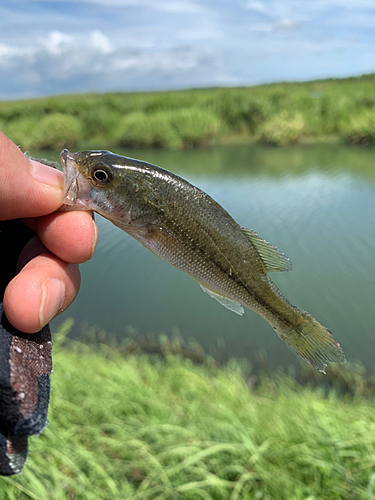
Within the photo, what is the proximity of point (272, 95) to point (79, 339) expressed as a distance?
74.6ft

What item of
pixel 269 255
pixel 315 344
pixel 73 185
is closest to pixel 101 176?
pixel 73 185

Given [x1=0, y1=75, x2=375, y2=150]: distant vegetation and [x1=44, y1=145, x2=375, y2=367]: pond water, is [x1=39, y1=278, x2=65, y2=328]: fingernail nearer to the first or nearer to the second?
[x1=44, y1=145, x2=375, y2=367]: pond water

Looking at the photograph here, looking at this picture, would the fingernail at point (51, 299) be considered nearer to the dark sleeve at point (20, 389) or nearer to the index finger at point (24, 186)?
the dark sleeve at point (20, 389)

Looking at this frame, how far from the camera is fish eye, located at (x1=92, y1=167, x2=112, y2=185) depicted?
1.67m

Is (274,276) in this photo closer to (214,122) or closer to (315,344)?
(315,344)

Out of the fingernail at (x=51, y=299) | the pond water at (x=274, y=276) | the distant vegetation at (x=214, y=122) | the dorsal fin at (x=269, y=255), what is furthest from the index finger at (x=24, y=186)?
the distant vegetation at (x=214, y=122)

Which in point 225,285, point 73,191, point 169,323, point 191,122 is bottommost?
point 169,323

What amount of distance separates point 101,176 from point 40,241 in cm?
53

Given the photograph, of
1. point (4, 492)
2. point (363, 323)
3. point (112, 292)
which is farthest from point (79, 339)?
point (363, 323)

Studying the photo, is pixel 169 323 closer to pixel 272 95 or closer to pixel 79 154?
pixel 79 154

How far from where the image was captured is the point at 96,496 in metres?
2.88

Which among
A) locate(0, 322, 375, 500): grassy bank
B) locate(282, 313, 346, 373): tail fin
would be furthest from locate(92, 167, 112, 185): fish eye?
locate(0, 322, 375, 500): grassy bank

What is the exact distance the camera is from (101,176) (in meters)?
1.68

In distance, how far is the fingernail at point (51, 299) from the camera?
5.27 ft
